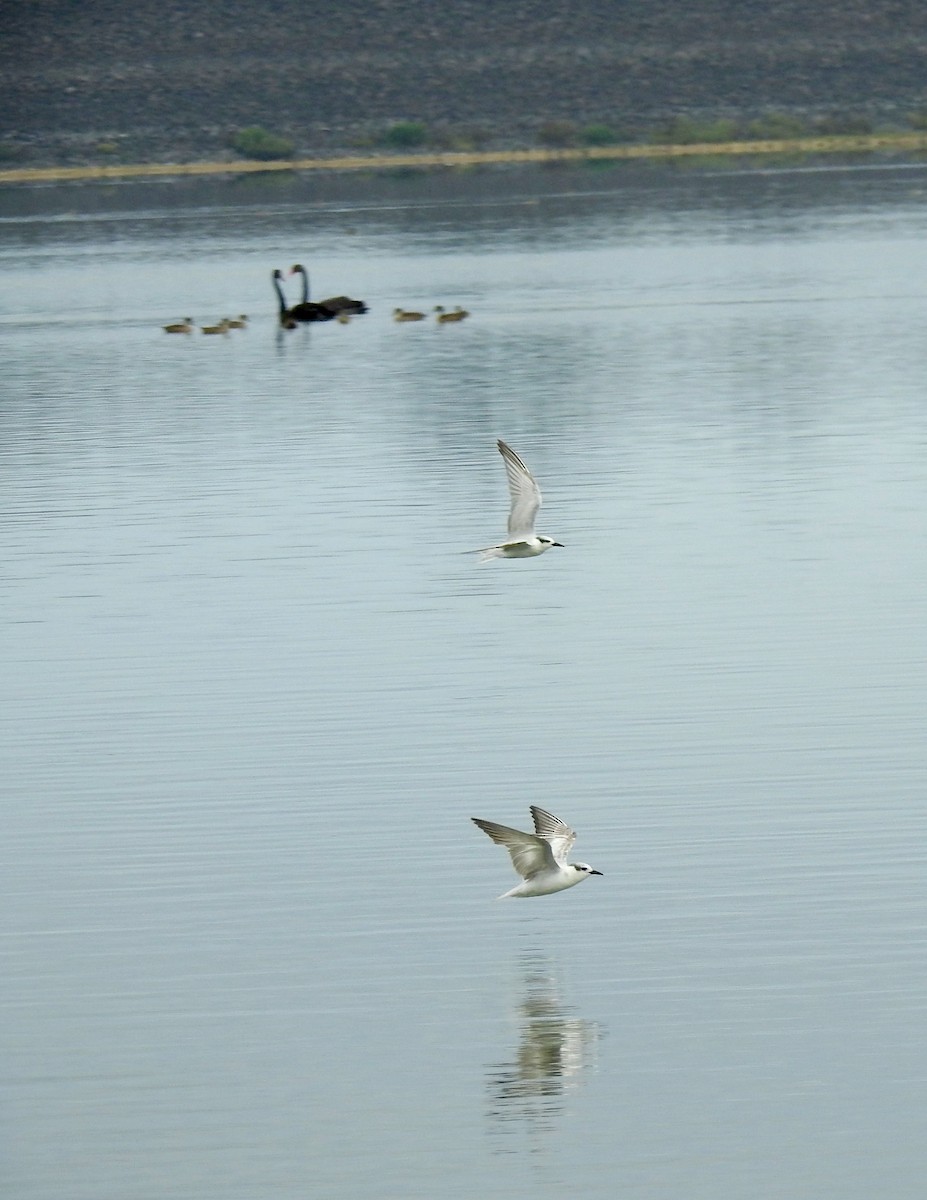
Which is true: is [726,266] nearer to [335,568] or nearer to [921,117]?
[335,568]

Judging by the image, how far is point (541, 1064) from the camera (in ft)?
31.9

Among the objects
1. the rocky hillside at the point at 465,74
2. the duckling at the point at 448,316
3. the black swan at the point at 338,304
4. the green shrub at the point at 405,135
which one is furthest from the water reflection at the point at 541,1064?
the rocky hillside at the point at 465,74

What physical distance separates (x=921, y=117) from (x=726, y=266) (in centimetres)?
5834

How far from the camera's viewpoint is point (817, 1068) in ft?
31.2

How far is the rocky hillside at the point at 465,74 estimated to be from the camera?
106 metres

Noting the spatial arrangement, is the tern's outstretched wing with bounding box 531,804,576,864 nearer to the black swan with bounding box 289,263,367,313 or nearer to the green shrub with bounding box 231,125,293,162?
the black swan with bounding box 289,263,367,313

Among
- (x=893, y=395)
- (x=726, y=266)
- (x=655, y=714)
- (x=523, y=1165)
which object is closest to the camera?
(x=523, y=1165)

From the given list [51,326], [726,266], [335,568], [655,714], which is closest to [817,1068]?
[655,714]

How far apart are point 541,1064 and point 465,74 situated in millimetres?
100605

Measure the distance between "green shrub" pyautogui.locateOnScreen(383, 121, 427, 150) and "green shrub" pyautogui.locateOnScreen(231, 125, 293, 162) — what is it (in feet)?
13.5

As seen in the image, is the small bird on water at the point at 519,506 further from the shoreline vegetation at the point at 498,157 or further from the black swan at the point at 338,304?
the shoreline vegetation at the point at 498,157

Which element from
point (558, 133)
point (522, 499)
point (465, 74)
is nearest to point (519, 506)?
point (522, 499)

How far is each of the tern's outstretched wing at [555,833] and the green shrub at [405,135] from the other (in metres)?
95.8

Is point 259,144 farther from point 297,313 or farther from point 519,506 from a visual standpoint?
point 519,506
